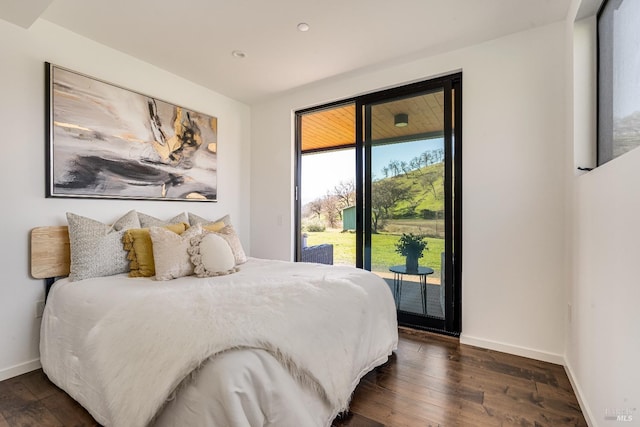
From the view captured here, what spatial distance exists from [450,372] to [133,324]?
6.57 feet

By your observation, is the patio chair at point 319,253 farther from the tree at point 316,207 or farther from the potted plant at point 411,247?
the potted plant at point 411,247

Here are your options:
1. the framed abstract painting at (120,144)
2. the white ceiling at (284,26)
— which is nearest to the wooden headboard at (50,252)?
the framed abstract painting at (120,144)

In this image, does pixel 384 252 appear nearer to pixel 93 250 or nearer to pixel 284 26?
pixel 284 26

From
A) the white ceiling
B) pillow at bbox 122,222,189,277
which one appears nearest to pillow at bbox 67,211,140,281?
pillow at bbox 122,222,189,277

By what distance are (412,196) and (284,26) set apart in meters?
1.82

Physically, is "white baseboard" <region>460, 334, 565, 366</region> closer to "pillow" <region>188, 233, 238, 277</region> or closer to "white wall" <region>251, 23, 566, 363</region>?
"white wall" <region>251, 23, 566, 363</region>

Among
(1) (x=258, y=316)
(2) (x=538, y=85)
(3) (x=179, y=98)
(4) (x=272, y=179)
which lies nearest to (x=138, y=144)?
(3) (x=179, y=98)

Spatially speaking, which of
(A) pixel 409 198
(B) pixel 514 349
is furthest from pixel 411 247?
(B) pixel 514 349

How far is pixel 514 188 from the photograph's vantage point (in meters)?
2.37

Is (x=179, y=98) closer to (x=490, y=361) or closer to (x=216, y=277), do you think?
(x=216, y=277)

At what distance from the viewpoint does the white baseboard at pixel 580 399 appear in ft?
4.92

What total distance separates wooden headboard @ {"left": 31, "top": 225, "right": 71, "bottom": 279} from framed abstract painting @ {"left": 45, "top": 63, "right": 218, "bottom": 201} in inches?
11.0

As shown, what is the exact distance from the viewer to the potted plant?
111 inches

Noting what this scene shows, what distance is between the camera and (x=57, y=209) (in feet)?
7.32
